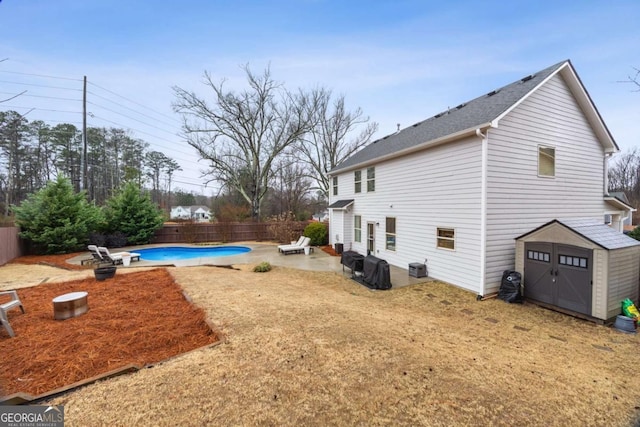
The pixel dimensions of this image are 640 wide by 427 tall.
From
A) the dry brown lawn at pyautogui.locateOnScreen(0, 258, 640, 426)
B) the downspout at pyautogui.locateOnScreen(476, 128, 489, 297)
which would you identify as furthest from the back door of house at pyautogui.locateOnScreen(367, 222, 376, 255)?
the dry brown lawn at pyautogui.locateOnScreen(0, 258, 640, 426)

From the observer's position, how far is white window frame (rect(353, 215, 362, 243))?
1294 centimetres

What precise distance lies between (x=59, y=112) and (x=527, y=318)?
27.9 metres

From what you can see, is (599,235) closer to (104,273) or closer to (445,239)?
(445,239)

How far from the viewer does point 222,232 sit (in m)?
18.5

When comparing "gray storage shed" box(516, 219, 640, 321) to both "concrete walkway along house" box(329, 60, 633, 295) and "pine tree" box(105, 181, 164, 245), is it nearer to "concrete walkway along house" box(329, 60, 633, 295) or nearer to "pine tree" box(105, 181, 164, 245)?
"concrete walkway along house" box(329, 60, 633, 295)

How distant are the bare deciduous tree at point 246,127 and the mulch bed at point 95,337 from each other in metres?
17.4

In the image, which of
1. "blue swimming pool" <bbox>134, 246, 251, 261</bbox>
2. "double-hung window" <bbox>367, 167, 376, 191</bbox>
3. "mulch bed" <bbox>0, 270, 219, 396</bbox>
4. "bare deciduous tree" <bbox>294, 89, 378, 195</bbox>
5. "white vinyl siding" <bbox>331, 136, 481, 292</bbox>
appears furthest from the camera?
"bare deciduous tree" <bbox>294, 89, 378, 195</bbox>

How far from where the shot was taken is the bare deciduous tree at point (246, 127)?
22156 millimetres

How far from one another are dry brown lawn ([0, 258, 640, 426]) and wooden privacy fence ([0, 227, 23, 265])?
11.5 m

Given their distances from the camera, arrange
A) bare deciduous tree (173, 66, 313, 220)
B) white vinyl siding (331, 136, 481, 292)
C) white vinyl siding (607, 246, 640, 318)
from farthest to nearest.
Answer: bare deciduous tree (173, 66, 313, 220) → white vinyl siding (331, 136, 481, 292) → white vinyl siding (607, 246, 640, 318)

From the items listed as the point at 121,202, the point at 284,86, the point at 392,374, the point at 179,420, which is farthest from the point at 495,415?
the point at 284,86

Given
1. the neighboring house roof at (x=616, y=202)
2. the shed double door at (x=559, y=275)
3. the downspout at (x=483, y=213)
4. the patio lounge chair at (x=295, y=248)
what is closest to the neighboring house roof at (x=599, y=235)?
the shed double door at (x=559, y=275)

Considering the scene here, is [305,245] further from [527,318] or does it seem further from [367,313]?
[527,318]

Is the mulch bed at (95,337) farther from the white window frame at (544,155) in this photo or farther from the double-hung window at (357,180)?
the white window frame at (544,155)
